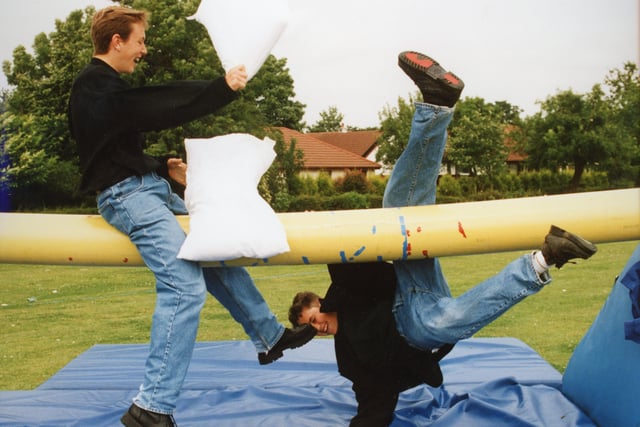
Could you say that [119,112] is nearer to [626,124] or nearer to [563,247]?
[563,247]

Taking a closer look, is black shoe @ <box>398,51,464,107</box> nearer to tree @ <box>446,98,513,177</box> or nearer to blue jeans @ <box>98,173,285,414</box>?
blue jeans @ <box>98,173,285,414</box>

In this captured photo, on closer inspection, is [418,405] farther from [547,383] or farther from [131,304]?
[131,304]

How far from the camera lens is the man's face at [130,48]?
117 inches

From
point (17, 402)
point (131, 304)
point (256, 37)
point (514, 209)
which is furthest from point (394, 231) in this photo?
point (131, 304)

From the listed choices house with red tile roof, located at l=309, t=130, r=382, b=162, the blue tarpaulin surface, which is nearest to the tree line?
the blue tarpaulin surface

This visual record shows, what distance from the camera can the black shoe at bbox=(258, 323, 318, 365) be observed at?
11.2ft

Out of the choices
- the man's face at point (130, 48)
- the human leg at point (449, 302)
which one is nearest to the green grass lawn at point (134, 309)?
the human leg at point (449, 302)

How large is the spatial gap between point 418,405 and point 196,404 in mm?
1276

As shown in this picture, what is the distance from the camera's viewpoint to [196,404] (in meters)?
4.16

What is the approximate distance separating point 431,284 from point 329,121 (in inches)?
2106

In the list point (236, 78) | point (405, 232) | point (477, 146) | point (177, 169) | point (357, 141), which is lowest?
point (357, 141)

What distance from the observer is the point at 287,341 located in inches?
135

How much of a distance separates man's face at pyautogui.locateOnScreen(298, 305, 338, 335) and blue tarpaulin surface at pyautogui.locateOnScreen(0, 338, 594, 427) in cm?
61

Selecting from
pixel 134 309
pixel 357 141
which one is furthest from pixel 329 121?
pixel 134 309
